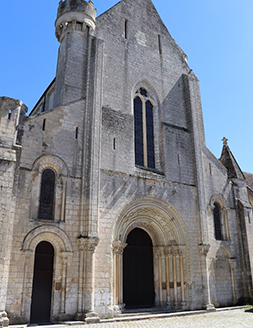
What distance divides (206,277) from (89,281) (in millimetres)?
5714

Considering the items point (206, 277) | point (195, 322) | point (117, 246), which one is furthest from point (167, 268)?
point (195, 322)

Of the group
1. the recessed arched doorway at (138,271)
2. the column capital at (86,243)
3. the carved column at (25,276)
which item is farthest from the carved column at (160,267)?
the carved column at (25,276)

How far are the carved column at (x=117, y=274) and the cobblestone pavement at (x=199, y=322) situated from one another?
1.20m

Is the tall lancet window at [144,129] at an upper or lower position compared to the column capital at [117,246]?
upper

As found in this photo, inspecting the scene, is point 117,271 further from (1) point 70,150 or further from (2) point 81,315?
(1) point 70,150

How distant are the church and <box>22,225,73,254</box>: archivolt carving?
4 cm

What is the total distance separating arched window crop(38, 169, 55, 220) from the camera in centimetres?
1136

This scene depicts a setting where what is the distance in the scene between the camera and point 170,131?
16.0 metres

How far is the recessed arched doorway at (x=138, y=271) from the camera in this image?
13.6 m

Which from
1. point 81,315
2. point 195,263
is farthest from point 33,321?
point 195,263

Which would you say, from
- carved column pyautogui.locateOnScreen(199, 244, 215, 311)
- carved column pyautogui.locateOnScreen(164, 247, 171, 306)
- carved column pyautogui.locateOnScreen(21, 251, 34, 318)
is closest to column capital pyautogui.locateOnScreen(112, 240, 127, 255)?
carved column pyautogui.locateOnScreen(164, 247, 171, 306)

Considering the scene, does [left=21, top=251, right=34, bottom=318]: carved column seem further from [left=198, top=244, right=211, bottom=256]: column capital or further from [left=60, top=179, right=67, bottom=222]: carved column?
[left=198, top=244, right=211, bottom=256]: column capital

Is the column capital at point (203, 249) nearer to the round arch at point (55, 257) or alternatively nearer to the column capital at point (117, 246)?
the column capital at point (117, 246)

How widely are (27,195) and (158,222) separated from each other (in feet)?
20.7
